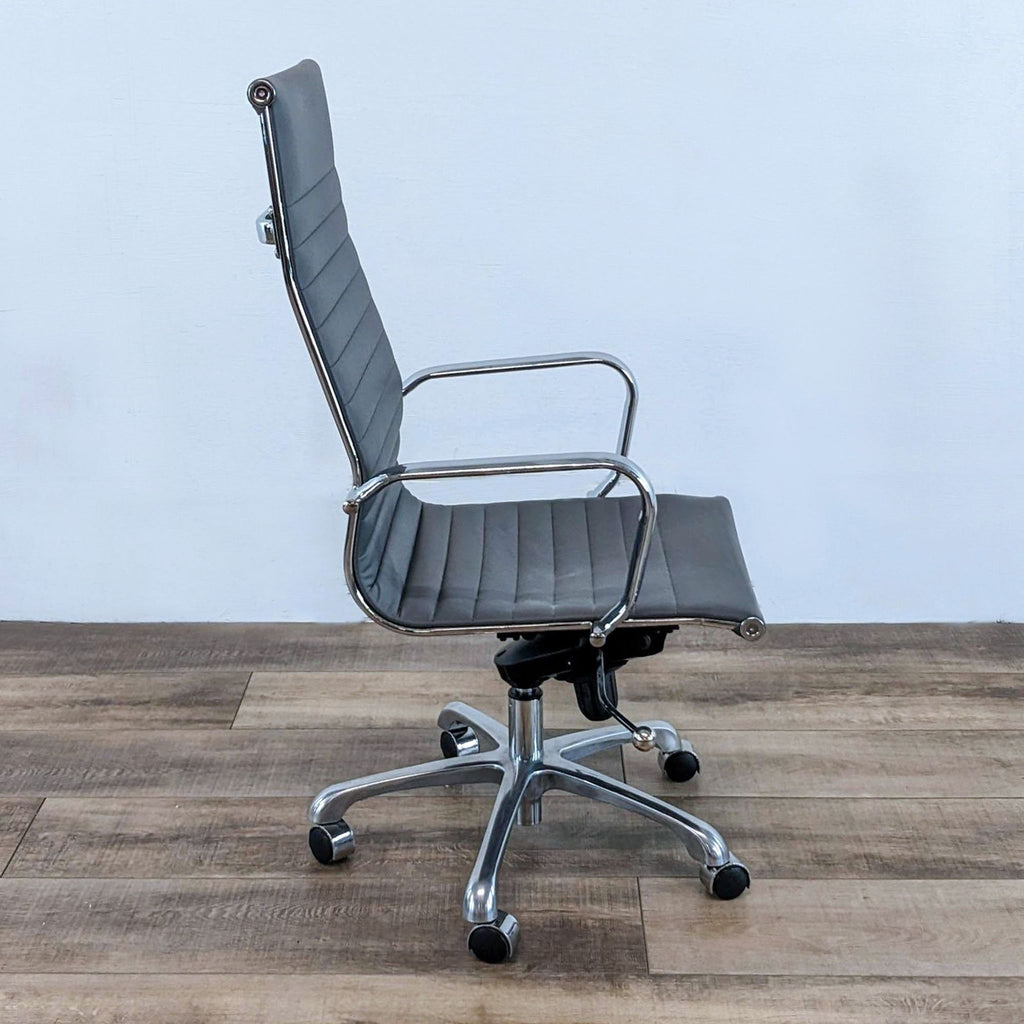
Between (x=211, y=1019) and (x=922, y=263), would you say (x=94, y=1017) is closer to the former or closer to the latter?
(x=211, y=1019)

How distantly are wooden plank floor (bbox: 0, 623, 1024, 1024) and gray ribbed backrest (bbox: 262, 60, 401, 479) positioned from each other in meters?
0.68

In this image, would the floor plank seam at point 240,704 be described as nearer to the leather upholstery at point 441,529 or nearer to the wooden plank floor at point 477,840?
the wooden plank floor at point 477,840

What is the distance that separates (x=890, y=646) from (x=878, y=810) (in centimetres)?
67

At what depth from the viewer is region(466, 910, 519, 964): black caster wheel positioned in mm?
1826

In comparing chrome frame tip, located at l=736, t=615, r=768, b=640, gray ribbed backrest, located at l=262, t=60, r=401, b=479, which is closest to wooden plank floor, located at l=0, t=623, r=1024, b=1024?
chrome frame tip, located at l=736, t=615, r=768, b=640

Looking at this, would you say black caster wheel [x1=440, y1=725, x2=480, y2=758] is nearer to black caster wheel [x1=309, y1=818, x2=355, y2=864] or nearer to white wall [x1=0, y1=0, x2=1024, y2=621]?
black caster wheel [x1=309, y1=818, x2=355, y2=864]

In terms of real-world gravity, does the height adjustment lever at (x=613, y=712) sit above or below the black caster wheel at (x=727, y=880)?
above

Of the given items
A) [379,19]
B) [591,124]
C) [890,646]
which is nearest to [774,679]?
[890,646]

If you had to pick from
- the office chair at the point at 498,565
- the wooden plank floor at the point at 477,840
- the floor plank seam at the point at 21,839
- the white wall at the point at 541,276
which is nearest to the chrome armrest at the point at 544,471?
the office chair at the point at 498,565

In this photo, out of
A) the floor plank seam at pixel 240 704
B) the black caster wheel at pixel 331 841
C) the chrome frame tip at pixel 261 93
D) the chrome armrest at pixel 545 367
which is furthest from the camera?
the floor plank seam at pixel 240 704

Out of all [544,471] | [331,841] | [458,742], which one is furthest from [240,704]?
[544,471]

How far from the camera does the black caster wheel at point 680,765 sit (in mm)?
2270

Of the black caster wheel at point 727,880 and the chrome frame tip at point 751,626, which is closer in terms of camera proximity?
the chrome frame tip at point 751,626

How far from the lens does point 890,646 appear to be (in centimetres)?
281
